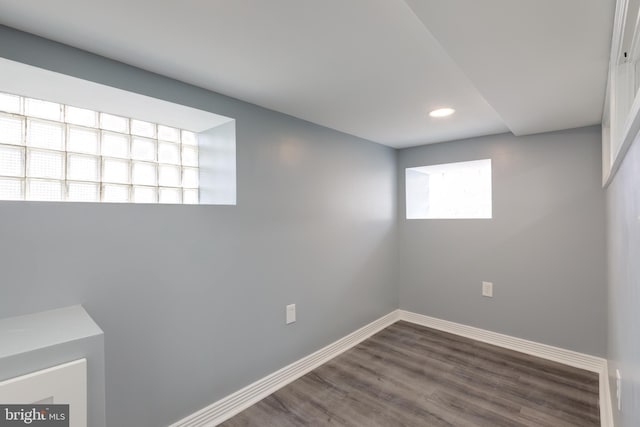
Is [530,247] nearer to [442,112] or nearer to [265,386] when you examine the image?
[442,112]

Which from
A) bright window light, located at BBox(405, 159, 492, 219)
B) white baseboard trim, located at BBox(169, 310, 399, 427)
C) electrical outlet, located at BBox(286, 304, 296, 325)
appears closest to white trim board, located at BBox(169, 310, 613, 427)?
white baseboard trim, located at BBox(169, 310, 399, 427)

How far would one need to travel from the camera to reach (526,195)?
263 cm

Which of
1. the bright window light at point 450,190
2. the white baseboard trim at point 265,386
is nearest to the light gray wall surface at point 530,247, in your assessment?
the bright window light at point 450,190

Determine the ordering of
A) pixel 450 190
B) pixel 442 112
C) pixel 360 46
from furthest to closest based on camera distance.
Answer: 1. pixel 450 190
2. pixel 442 112
3. pixel 360 46

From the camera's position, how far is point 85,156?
5.16 ft

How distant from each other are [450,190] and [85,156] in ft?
10.8

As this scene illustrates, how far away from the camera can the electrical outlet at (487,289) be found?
282cm

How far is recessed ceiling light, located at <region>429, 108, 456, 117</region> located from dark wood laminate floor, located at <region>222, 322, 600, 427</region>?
1916 millimetres

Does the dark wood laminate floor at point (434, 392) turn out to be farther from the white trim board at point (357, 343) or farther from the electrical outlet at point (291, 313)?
the electrical outlet at point (291, 313)

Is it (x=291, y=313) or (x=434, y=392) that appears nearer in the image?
(x=434, y=392)

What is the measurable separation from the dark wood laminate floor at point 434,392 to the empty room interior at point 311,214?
0.06 ft
